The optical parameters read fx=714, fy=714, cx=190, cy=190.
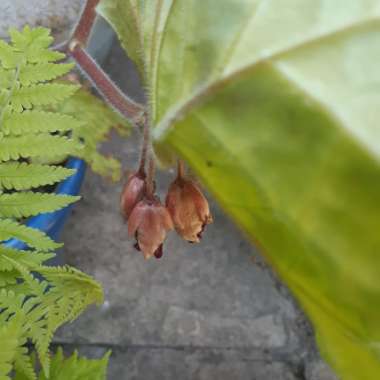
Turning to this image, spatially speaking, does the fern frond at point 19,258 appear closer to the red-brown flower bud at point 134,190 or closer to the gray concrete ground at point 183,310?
the red-brown flower bud at point 134,190

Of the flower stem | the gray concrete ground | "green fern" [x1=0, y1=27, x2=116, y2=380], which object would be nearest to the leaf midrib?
the flower stem

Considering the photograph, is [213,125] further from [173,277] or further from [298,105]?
[173,277]

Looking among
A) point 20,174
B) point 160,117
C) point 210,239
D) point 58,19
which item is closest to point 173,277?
point 210,239

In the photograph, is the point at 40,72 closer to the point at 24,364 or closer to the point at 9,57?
the point at 9,57

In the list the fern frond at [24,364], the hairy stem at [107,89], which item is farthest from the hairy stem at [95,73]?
the fern frond at [24,364]

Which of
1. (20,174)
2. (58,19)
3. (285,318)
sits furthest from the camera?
(285,318)

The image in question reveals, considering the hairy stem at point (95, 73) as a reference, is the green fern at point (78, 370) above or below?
below
